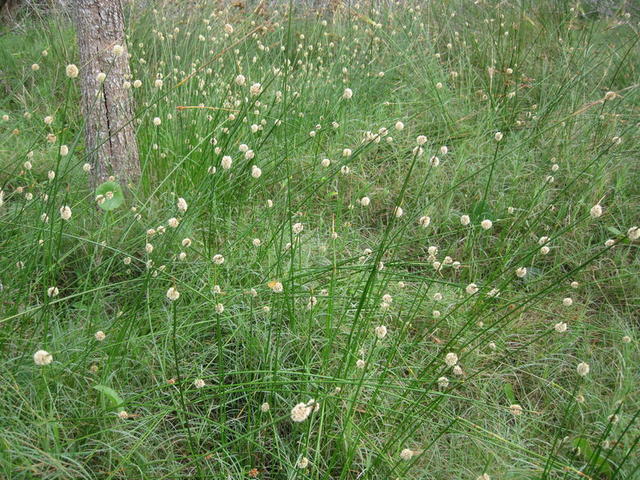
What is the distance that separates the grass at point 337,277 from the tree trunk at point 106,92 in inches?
4.6

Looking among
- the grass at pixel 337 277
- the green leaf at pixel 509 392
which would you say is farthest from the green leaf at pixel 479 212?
the green leaf at pixel 509 392

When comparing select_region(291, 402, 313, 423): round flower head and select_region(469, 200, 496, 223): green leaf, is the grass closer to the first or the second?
select_region(469, 200, 496, 223): green leaf

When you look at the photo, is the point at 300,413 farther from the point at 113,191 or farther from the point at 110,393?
the point at 113,191

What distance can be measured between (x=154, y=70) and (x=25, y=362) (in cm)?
266

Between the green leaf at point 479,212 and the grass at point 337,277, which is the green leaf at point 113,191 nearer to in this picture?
the grass at point 337,277

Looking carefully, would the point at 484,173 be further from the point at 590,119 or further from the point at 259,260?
the point at 259,260

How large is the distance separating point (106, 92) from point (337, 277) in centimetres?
140

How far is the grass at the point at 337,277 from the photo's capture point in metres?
1.55

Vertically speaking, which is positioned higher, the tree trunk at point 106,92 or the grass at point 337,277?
the tree trunk at point 106,92

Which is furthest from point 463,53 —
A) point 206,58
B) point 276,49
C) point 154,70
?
point 154,70

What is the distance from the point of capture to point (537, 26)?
173 inches

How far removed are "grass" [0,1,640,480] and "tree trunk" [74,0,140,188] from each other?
12cm

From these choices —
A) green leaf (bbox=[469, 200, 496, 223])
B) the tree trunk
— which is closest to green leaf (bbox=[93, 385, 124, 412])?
the tree trunk

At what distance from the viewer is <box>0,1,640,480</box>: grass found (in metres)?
1.55
